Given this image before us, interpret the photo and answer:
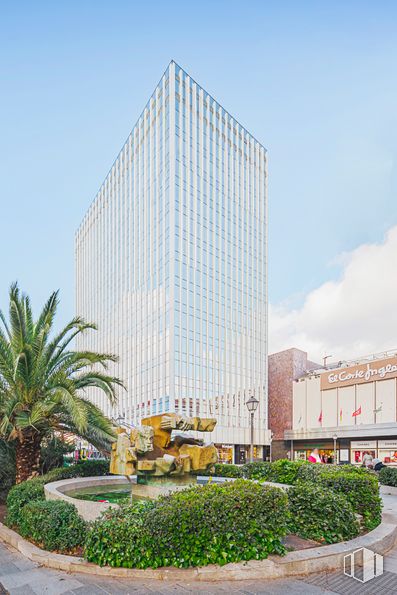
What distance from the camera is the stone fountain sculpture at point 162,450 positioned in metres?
9.84

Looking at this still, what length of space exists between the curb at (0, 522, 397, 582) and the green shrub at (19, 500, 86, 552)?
0.25 metres

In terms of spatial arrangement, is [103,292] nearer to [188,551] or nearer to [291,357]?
[291,357]

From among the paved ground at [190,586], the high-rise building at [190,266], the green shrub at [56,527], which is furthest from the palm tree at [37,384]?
the high-rise building at [190,266]

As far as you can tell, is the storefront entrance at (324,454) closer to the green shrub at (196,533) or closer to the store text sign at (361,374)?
the store text sign at (361,374)

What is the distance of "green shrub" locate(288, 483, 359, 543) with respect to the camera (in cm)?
729

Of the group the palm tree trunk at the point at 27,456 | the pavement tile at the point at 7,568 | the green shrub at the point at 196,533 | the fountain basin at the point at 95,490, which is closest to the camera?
the green shrub at the point at 196,533

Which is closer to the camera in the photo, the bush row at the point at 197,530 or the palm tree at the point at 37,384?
the bush row at the point at 197,530

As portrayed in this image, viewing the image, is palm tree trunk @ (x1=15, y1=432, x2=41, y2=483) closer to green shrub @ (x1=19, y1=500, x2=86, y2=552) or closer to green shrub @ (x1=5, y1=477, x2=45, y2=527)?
green shrub @ (x1=5, y1=477, x2=45, y2=527)

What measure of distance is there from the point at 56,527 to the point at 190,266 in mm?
43292

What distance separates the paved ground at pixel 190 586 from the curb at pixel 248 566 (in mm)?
98

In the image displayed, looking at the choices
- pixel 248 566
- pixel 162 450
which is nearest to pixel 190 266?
pixel 162 450

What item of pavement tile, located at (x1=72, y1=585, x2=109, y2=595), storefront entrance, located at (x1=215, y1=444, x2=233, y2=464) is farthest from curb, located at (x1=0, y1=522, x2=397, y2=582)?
storefront entrance, located at (x1=215, y1=444, x2=233, y2=464)

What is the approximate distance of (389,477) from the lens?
17.8 meters

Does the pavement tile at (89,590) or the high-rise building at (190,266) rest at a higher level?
the high-rise building at (190,266)
